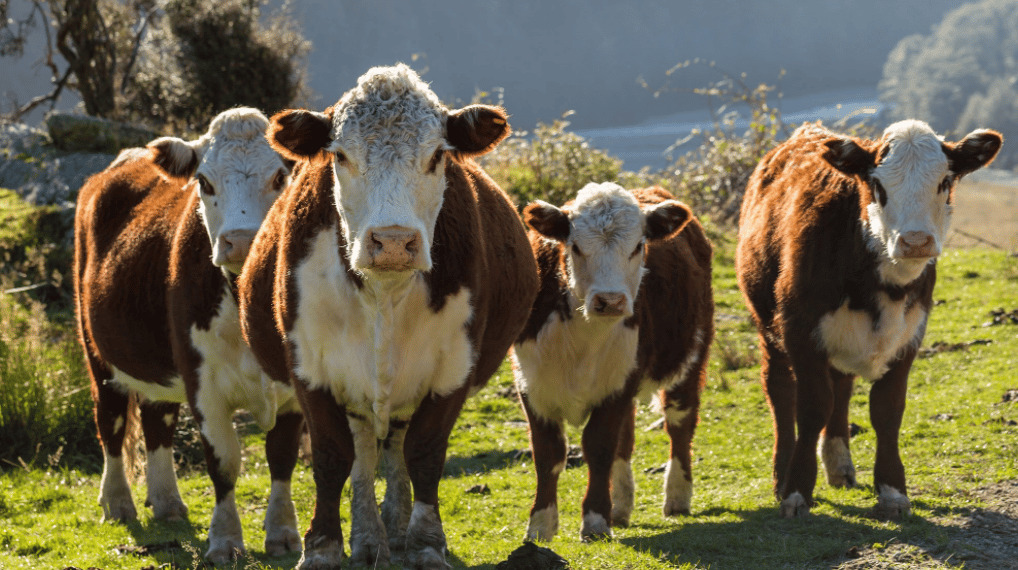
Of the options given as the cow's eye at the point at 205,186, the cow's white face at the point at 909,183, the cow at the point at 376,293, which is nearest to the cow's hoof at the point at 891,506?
the cow's white face at the point at 909,183

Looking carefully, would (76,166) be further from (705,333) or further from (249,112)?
(705,333)

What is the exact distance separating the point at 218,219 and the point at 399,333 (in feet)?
5.79

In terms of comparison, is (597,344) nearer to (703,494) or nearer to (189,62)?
(703,494)

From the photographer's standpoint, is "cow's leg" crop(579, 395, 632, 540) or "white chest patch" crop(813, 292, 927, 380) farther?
"white chest patch" crop(813, 292, 927, 380)

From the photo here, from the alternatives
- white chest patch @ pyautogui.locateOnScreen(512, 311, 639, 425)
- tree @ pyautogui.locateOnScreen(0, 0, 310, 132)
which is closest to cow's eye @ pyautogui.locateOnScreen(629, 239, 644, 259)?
white chest patch @ pyautogui.locateOnScreen(512, 311, 639, 425)

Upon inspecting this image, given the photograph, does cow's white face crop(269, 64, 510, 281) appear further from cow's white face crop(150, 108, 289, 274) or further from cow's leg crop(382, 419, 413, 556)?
cow's leg crop(382, 419, 413, 556)

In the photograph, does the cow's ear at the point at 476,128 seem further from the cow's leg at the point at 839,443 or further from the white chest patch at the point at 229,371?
the cow's leg at the point at 839,443

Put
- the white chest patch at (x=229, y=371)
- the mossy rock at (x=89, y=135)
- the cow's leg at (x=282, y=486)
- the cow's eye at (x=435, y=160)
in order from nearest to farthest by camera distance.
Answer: the cow's eye at (x=435, y=160) → the white chest patch at (x=229, y=371) → the cow's leg at (x=282, y=486) → the mossy rock at (x=89, y=135)

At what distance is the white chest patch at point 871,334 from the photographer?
5742 millimetres

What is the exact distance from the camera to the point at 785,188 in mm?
6789

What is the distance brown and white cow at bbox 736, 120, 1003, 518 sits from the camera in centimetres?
546

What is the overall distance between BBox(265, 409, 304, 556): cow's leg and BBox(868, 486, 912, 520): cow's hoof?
338 centimetres

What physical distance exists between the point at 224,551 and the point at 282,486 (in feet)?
1.63

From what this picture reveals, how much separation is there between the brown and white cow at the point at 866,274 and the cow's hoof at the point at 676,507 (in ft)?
1.99
